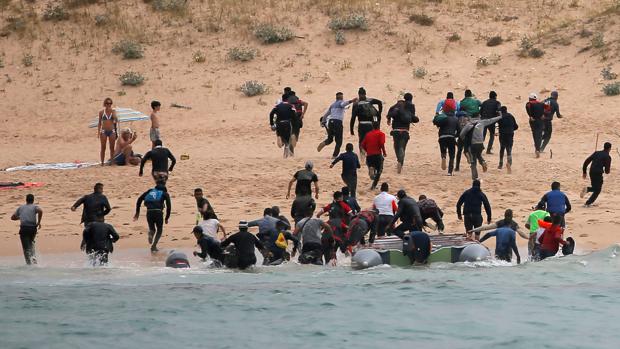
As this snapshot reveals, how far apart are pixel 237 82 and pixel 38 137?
579 cm

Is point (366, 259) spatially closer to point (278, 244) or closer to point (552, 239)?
point (278, 244)

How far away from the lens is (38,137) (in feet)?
121

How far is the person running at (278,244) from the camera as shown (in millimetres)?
22766

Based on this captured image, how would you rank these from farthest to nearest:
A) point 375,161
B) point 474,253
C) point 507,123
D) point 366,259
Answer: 1. point 507,123
2. point 375,161
3. point 366,259
4. point 474,253

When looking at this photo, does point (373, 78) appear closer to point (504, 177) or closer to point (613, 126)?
point (613, 126)

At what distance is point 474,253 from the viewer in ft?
74.4

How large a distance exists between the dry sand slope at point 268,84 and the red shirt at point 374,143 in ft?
3.11

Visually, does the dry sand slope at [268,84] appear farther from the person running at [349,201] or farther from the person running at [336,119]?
the person running at [349,201]

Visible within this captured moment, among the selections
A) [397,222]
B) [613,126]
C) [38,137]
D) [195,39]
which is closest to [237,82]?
[195,39]

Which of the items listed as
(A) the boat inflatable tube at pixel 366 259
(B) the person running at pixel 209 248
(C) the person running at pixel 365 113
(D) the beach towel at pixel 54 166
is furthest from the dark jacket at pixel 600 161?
(D) the beach towel at pixel 54 166

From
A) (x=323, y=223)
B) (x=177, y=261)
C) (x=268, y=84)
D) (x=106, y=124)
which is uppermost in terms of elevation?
(x=268, y=84)

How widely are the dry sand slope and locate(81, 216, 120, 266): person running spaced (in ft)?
12.6

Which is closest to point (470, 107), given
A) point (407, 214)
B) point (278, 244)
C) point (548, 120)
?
point (548, 120)

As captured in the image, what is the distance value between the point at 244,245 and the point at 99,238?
224 centimetres
